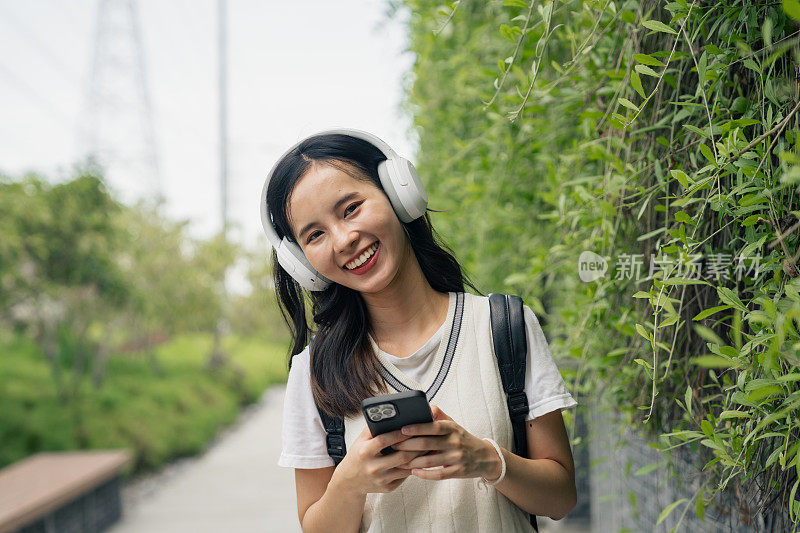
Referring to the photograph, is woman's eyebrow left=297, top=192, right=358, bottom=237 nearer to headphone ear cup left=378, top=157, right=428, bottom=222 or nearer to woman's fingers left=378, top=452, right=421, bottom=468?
headphone ear cup left=378, top=157, right=428, bottom=222

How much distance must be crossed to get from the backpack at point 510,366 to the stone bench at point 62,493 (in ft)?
12.5

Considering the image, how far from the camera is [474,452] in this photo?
51.1 inches

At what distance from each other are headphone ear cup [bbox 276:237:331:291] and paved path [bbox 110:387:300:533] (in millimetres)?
5345

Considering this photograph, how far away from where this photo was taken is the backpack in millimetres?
1498

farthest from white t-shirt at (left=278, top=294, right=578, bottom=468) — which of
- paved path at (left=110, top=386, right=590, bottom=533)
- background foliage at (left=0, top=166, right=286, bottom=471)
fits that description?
paved path at (left=110, top=386, right=590, bottom=533)

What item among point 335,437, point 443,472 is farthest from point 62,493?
point 443,472

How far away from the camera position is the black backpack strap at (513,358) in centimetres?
150

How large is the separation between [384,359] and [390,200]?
1.21 feet

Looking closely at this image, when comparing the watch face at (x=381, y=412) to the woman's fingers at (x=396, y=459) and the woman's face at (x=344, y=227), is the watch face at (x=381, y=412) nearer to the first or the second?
the woman's fingers at (x=396, y=459)

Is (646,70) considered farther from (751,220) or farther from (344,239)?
(344,239)

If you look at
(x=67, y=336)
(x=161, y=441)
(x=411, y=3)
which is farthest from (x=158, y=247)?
(x=411, y=3)

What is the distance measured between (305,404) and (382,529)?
331mm

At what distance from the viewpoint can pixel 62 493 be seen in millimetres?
5234

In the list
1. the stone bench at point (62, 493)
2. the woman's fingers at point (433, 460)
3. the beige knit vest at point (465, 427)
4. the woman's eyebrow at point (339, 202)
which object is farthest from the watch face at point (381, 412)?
the stone bench at point (62, 493)
